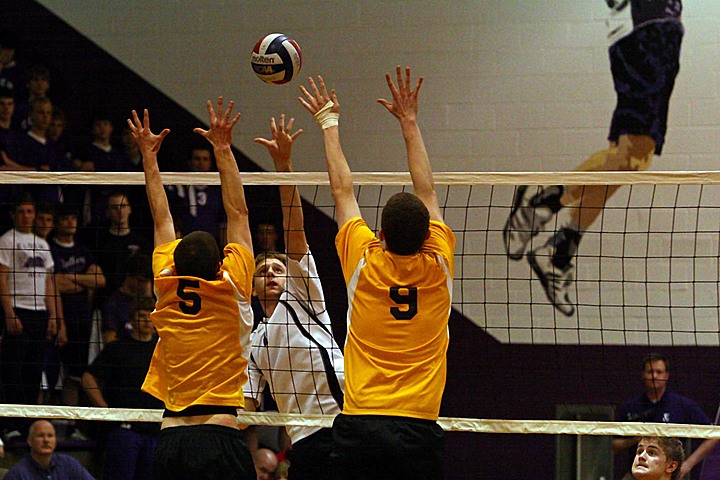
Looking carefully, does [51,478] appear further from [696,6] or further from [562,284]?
[696,6]

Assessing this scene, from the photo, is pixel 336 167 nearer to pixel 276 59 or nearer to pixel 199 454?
pixel 276 59

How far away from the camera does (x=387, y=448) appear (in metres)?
4.04

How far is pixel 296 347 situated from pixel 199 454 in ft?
4.35

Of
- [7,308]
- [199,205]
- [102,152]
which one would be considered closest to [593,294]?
[199,205]

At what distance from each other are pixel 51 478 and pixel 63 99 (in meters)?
3.98

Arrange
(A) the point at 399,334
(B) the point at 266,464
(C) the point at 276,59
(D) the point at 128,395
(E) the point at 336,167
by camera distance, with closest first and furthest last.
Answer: (A) the point at 399,334, (E) the point at 336,167, (C) the point at 276,59, (B) the point at 266,464, (D) the point at 128,395

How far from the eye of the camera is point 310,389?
223 inches

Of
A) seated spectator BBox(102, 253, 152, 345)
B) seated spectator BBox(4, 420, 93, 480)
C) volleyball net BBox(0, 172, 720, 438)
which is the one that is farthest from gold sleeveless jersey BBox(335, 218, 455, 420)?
seated spectator BBox(102, 253, 152, 345)

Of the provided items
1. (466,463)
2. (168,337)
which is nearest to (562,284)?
(466,463)

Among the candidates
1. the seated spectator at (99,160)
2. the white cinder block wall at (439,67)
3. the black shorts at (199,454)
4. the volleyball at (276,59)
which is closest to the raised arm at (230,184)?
the volleyball at (276,59)

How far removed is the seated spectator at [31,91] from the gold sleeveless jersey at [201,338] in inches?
215

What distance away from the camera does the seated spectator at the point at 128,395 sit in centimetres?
795

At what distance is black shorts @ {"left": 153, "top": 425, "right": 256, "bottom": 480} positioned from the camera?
14.3 feet

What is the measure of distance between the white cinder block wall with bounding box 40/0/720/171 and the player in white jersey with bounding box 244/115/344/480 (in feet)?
11.7
